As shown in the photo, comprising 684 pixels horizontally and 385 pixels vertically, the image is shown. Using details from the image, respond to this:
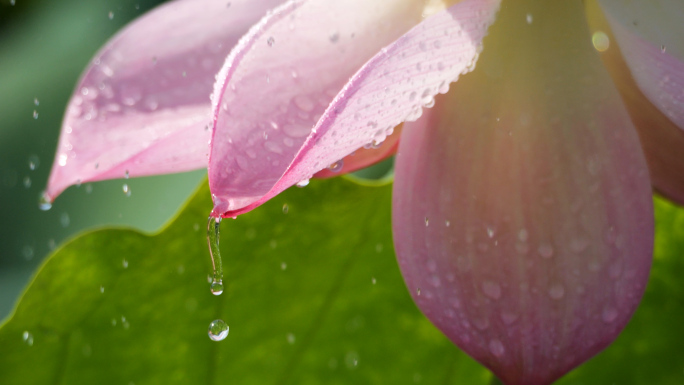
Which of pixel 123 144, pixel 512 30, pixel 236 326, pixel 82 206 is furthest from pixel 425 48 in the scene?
pixel 82 206

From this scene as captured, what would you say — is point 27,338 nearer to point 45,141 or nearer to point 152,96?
point 152,96

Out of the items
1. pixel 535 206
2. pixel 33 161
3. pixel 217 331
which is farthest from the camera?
pixel 33 161

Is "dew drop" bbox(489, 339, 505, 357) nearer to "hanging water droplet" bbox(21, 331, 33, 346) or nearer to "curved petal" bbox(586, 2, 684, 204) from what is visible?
"curved petal" bbox(586, 2, 684, 204)

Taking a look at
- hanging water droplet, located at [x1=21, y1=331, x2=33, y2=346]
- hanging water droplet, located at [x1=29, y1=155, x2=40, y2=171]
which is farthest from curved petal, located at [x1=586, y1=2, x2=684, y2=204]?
hanging water droplet, located at [x1=29, y1=155, x2=40, y2=171]

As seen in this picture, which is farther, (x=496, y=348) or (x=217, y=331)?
(x=217, y=331)

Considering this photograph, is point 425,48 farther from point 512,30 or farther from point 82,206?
point 82,206

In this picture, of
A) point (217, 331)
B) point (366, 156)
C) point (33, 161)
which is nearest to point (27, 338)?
point (217, 331)
